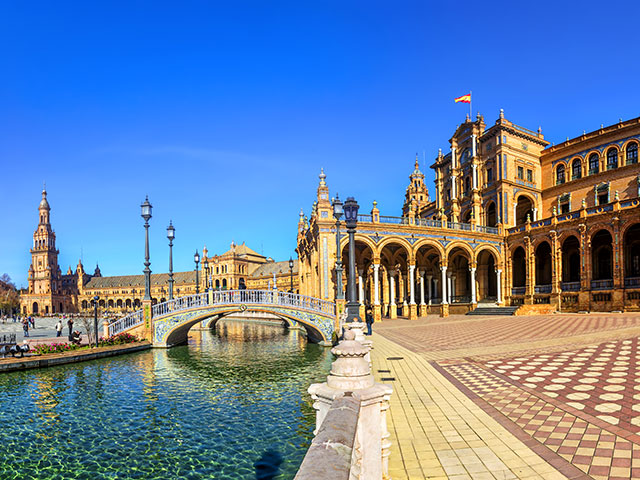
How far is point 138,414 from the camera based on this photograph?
1005cm

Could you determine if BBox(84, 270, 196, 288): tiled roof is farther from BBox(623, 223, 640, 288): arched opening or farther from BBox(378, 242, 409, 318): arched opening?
BBox(623, 223, 640, 288): arched opening

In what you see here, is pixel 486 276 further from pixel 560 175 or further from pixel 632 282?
pixel 632 282

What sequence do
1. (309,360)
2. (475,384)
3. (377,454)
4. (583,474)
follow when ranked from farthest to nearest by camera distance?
(309,360)
(475,384)
(583,474)
(377,454)

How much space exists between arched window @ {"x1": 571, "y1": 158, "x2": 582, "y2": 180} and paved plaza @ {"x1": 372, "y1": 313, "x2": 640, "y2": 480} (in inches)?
1288

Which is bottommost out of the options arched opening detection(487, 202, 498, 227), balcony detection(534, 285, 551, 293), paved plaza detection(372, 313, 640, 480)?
balcony detection(534, 285, 551, 293)

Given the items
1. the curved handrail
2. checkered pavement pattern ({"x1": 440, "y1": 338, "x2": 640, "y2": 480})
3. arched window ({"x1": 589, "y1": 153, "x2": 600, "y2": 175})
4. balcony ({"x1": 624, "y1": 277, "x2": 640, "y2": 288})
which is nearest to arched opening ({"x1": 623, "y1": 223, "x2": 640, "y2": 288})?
balcony ({"x1": 624, "y1": 277, "x2": 640, "y2": 288})

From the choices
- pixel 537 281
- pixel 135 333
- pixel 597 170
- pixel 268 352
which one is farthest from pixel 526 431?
pixel 597 170

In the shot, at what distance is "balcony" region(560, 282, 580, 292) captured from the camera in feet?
112

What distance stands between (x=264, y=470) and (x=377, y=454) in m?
3.57

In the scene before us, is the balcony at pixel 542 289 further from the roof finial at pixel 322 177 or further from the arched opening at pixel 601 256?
the roof finial at pixel 322 177

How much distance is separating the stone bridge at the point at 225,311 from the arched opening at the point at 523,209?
102 ft

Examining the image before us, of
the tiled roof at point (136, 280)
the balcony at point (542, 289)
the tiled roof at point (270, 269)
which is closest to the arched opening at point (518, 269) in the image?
the balcony at point (542, 289)

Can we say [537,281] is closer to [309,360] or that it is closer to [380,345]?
[380,345]

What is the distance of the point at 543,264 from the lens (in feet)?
132
